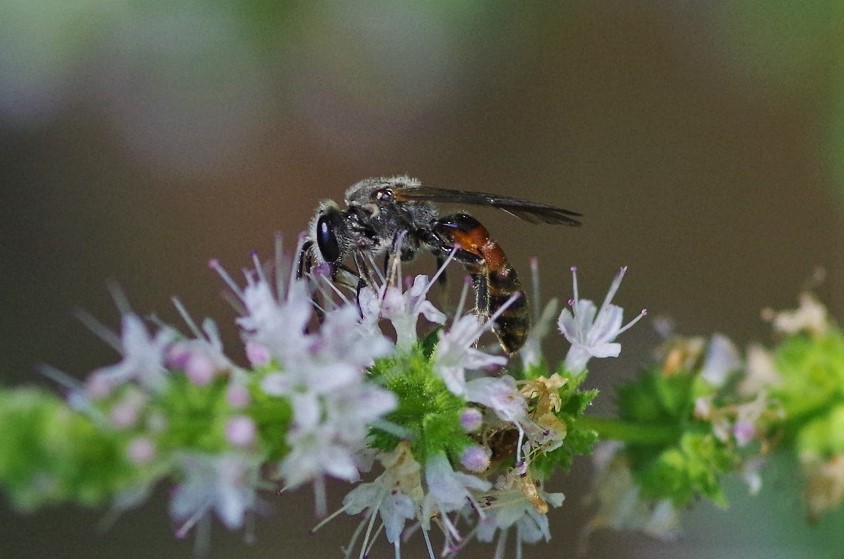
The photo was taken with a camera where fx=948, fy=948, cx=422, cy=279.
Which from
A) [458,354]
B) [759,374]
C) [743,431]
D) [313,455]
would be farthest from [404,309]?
[759,374]

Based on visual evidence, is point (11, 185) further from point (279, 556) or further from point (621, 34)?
point (621, 34)

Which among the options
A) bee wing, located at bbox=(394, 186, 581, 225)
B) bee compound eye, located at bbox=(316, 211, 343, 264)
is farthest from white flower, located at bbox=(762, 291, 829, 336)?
bee compound eye, located at bbox=(316, 211, 343, 264)

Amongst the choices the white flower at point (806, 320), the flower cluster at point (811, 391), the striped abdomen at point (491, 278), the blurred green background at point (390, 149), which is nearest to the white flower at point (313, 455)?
the striped abdomen at point (491, 278)

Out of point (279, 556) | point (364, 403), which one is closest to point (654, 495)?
point (364, 403)

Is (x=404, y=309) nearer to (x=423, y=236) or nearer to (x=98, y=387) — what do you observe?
(x=423, y=236)

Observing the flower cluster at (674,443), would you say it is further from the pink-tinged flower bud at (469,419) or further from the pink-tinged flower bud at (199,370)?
the pink-tinged flower bud at (199,370)

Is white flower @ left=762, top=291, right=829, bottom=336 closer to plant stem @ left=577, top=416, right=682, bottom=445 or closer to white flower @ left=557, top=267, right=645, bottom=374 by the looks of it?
plant stem @ left=577, top=416, right=682, bottom=445
